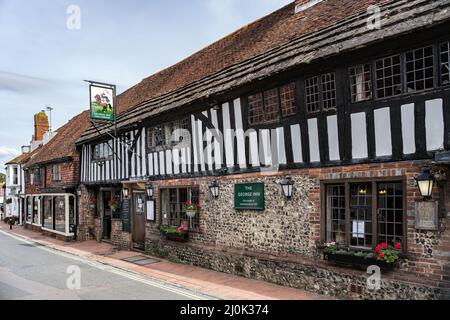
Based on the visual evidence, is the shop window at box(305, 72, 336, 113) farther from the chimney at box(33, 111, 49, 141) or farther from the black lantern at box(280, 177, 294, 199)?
the chimney at box(33, 111, 49, 141)

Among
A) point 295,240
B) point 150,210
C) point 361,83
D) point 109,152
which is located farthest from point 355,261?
point 109,152

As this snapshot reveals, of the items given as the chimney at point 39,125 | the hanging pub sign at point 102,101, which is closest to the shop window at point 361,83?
the hanging pub sign at point 102,101

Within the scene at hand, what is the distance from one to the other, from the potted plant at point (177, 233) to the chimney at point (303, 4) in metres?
7.99

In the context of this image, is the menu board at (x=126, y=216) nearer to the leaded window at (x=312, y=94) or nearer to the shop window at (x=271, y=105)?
the shop window at (x=271, y=105)

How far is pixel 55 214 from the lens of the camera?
22.2m

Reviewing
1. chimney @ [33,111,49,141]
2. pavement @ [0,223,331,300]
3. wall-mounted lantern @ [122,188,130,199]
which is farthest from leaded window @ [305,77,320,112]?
chimney @ [33,111,49,141]

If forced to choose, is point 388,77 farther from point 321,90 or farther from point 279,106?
point 279,106

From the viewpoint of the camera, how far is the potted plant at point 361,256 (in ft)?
24.0

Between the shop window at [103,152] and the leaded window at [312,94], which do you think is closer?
the leaded window at [312,94]

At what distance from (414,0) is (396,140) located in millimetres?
2852

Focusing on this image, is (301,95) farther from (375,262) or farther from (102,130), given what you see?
(102,130)
